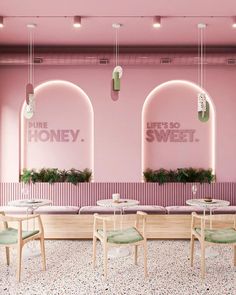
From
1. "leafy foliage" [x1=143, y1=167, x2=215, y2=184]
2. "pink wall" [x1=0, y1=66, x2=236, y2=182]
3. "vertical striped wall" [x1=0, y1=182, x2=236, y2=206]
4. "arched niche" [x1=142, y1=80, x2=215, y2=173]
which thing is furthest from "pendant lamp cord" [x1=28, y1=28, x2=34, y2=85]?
"leafy foliage" [x1=143, y1=167, x2=215, y2=184]

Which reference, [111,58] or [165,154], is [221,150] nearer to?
[165,154]

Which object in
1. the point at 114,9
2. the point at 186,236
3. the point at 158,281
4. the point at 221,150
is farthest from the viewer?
the point at 221,150

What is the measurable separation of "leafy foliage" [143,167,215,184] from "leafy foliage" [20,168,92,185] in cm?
124

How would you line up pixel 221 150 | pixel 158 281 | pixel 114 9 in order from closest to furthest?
pixel 158 281, pixel 114 9, pixel 221 150

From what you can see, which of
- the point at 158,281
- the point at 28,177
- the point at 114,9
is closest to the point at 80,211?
the point at 28,177

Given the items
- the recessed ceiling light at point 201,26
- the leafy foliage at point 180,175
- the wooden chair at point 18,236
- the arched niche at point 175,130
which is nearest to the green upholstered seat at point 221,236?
the wooden chair at point 18,236

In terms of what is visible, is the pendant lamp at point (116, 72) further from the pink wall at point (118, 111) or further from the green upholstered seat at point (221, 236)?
the green upholstered seat at point (221, 236)

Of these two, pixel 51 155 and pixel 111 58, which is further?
pixel 51 155

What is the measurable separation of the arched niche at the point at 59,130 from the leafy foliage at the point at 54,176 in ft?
0.77

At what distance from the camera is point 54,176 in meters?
6.53

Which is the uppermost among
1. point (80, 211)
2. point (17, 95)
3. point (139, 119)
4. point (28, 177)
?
point (17, 95)

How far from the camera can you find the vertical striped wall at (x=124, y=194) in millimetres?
6477

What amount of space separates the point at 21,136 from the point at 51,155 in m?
0.71

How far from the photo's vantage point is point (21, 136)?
6859mm
